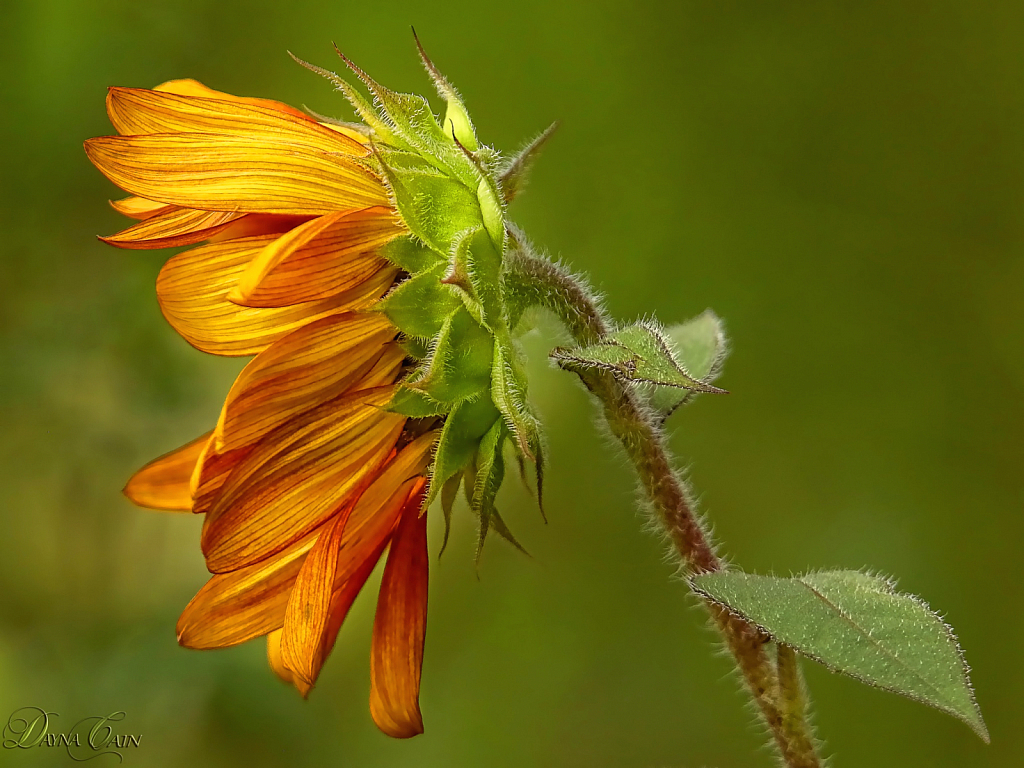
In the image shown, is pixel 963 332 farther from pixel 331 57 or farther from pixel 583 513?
pixel 331 57

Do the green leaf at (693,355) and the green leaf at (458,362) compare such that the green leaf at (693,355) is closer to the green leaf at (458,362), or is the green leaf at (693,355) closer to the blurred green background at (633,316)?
the green leaf at (458,362)

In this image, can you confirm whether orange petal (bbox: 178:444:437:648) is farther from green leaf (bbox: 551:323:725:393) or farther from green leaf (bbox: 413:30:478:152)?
green leaf (bbox: 413:30:478:152)

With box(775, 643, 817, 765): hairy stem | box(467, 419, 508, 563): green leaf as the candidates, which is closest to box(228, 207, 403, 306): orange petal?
box(467, 419, 508, 563): green leaf

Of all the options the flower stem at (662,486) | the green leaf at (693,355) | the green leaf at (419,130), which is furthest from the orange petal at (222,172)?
the green leaf at (693,355)

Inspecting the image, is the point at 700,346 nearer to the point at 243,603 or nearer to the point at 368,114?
the point at 368,114

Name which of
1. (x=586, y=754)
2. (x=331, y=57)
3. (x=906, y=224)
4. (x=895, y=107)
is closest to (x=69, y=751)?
(x=586, y=754)

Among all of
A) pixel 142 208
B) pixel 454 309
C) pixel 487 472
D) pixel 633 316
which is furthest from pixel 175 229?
pixel 633 316

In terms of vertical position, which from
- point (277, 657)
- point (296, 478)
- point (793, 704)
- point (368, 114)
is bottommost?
point (277, 657)
